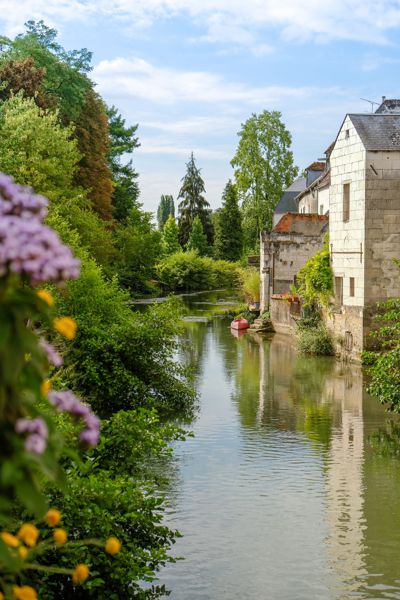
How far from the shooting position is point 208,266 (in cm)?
7488

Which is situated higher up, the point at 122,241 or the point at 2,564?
the point at 122,241

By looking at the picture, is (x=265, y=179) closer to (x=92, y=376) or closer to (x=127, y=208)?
(x=127, y=208)

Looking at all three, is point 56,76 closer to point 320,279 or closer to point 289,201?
point 320,279

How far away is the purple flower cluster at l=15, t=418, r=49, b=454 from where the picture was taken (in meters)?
2.45

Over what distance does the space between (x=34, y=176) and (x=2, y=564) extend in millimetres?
27171

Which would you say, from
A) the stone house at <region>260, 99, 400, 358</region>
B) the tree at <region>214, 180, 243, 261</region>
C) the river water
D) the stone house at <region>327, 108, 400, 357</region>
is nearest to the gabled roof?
the tree at <region>214, 180, 243, 261</region>

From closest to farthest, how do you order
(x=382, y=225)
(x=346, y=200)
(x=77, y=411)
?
1. (x=77, y=411)
2. (x=382, y=225)
3. (x=346, y=200)

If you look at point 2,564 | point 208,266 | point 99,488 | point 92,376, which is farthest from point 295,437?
point 208,266

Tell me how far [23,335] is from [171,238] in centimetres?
9095

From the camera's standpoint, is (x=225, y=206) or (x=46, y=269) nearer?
(x=46, y=269)

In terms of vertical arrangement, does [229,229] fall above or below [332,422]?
above

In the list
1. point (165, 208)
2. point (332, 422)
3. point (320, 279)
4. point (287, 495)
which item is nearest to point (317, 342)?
point (320, 279)

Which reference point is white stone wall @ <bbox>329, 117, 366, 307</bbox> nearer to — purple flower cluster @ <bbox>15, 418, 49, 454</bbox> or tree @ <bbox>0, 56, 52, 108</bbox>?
tree @ <bbox>0, 56, 52, 108</bbox>

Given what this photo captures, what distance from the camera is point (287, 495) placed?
42.8 ft
